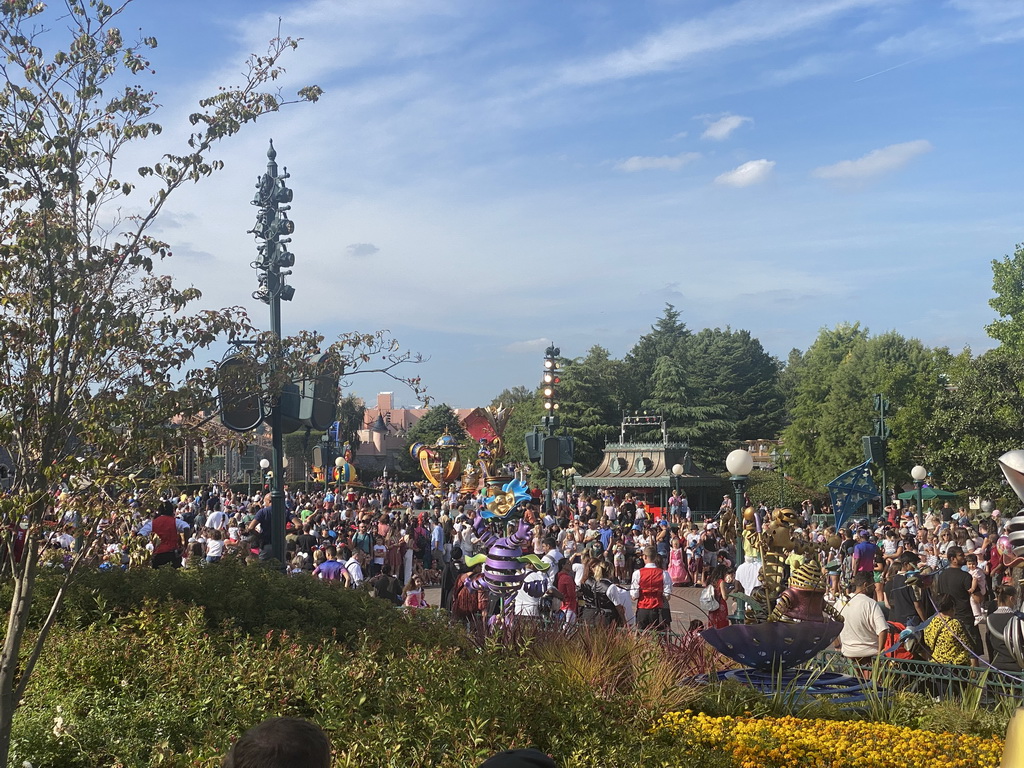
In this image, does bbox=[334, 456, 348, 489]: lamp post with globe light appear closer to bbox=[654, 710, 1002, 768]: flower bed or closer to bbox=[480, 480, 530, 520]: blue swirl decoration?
bbox=[480, 480, 530, 520]: blue swirl decoration

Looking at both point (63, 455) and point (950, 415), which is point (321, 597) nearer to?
point (63, 455)

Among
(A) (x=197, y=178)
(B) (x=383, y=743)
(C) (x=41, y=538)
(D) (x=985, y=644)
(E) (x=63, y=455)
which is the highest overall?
(A) (x=197, y=178)

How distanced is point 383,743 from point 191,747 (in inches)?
46.8

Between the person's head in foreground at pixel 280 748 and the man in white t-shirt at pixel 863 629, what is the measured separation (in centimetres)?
774

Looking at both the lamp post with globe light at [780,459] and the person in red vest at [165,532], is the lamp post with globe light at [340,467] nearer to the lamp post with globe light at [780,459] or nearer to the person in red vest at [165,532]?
the lamp post with globe light at [780,459]

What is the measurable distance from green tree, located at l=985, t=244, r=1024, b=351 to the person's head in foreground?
43.9m

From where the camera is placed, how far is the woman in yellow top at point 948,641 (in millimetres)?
9242

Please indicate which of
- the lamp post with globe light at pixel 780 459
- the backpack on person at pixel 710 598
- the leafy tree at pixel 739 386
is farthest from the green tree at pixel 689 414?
the backpack on person at pixel 710 598

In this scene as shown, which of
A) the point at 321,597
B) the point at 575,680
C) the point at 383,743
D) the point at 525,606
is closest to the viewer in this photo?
the point at 383,743

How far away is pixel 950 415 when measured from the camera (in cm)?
3481

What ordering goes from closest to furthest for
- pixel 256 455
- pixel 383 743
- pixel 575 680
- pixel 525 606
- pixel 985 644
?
pixel 383 743, pixel 575 680, pixel 985 644, pixel 525 606, pixel 256 455

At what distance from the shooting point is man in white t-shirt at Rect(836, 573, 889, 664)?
30.6ft

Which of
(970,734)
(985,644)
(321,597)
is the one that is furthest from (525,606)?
(970,734)

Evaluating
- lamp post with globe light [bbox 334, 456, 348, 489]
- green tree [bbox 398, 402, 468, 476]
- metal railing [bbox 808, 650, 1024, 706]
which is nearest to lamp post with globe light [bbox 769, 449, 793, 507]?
lamp post with globe light [bbox 334, 456, 348, 489]
